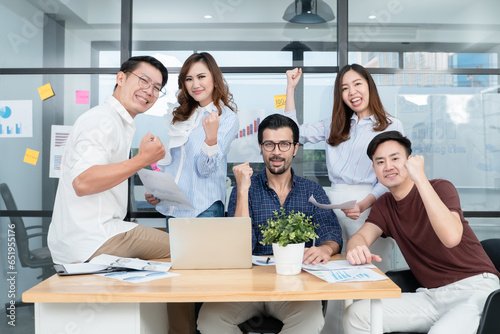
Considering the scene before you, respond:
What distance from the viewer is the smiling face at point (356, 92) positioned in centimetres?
272

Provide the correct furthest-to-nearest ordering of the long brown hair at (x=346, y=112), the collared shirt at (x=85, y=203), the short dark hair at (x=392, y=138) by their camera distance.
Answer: the long brown hair at (x=346, y=112) → the short dark hair at (x=392, y=138) → the collared shirt at (x=85, y=203)

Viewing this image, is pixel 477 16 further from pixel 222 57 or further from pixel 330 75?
pixel 222 57

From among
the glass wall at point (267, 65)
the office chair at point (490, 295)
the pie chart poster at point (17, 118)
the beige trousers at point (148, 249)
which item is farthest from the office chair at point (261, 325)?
the pie chart poster at point (17, 118)

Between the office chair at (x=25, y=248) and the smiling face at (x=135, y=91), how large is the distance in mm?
1758

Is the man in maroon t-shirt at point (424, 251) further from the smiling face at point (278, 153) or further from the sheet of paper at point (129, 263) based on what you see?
the sheet of paper at point (129, 263)

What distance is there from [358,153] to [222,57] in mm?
1438

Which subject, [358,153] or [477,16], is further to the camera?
[477,16]

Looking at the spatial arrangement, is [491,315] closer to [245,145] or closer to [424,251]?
[424,251]

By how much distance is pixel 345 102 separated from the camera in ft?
9.16

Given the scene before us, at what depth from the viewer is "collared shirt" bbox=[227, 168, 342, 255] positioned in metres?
2.40

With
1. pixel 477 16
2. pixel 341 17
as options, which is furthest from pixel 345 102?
pixel 477 16

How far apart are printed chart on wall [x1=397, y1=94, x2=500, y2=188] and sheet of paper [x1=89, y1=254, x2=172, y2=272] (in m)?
2.31

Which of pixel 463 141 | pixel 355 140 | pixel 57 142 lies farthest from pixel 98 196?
pixel 463 141

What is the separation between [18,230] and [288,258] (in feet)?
8.94
